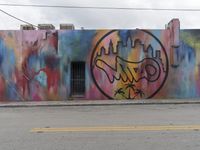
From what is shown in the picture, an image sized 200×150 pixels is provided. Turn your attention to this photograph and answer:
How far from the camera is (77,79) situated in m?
29.2

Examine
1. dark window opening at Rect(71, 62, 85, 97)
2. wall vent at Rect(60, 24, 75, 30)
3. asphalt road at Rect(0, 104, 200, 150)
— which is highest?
wall vent at Rect(60, 24, 75, 30)

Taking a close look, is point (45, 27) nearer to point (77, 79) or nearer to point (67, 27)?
point (67, 27)

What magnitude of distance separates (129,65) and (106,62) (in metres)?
1.29

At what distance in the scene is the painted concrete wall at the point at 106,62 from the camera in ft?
95.1

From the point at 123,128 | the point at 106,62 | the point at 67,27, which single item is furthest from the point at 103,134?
the point at 67,27

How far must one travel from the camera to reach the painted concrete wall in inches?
1141

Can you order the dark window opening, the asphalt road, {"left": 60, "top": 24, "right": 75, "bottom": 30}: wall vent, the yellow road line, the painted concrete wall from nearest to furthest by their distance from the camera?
the asphalt road
the yellow road line
the painted concrete wall
the dark window opening
{"left": 60, "top": 24, "right": 75, "bottom": 30}: wall vent

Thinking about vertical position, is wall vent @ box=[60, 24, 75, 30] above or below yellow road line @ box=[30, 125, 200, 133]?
above

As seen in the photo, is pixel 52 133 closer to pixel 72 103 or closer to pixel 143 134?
pixel 143 134

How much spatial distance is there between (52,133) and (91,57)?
1715cm

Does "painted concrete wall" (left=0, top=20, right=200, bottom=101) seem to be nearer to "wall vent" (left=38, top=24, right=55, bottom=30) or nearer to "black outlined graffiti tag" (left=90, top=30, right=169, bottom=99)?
"black outlined graffiti tag" (left=90, top=30, right=169, bottom=99)

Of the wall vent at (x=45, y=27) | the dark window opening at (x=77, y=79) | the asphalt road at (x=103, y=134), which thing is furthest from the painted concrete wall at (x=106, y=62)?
the asphalt road at (x=103, y=134)

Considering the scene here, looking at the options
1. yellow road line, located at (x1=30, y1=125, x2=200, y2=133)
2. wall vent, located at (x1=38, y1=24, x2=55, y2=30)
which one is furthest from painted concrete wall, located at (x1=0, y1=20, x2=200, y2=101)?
yellow road line, located at (x1=30, y1=125, x2=200, y2=133)

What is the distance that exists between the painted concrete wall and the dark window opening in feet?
0.93
